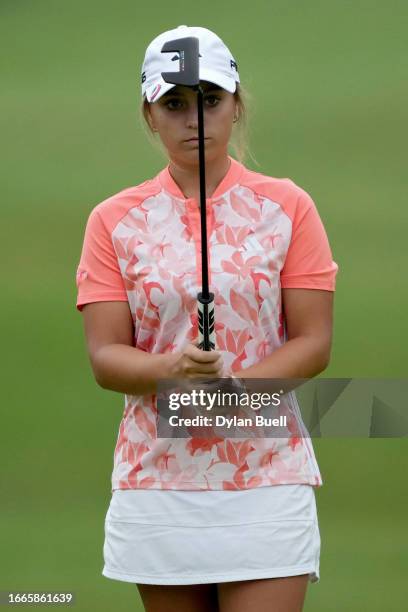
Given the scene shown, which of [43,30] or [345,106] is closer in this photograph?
[345,106]

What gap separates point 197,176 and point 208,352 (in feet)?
0.91

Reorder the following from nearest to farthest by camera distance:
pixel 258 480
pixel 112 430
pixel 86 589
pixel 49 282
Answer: pixel 258 480, pixel 86 589, pixel 112 430, pixel 49 282

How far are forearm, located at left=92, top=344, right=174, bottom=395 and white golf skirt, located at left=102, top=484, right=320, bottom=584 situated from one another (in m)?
0.13

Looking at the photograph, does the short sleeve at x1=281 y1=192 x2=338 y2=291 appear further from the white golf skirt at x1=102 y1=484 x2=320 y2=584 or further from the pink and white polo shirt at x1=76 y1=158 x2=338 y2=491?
the white golf skirt at x1=102 y1=484 x2=320 y2=584

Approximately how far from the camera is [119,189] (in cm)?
375

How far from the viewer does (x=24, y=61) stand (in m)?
4.03

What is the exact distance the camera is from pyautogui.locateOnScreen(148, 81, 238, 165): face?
1900mm

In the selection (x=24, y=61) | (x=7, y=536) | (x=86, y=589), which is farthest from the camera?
(x=24, y=61)

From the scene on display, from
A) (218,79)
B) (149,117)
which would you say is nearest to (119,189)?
(149,117)

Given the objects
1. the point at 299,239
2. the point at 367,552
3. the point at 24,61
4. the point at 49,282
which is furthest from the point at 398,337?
the point at 299,239

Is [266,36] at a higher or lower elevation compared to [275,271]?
higher

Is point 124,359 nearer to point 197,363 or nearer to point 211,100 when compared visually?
point 197,363

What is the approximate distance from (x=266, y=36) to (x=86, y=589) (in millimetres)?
1648

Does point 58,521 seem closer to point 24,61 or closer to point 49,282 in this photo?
point 49,282
